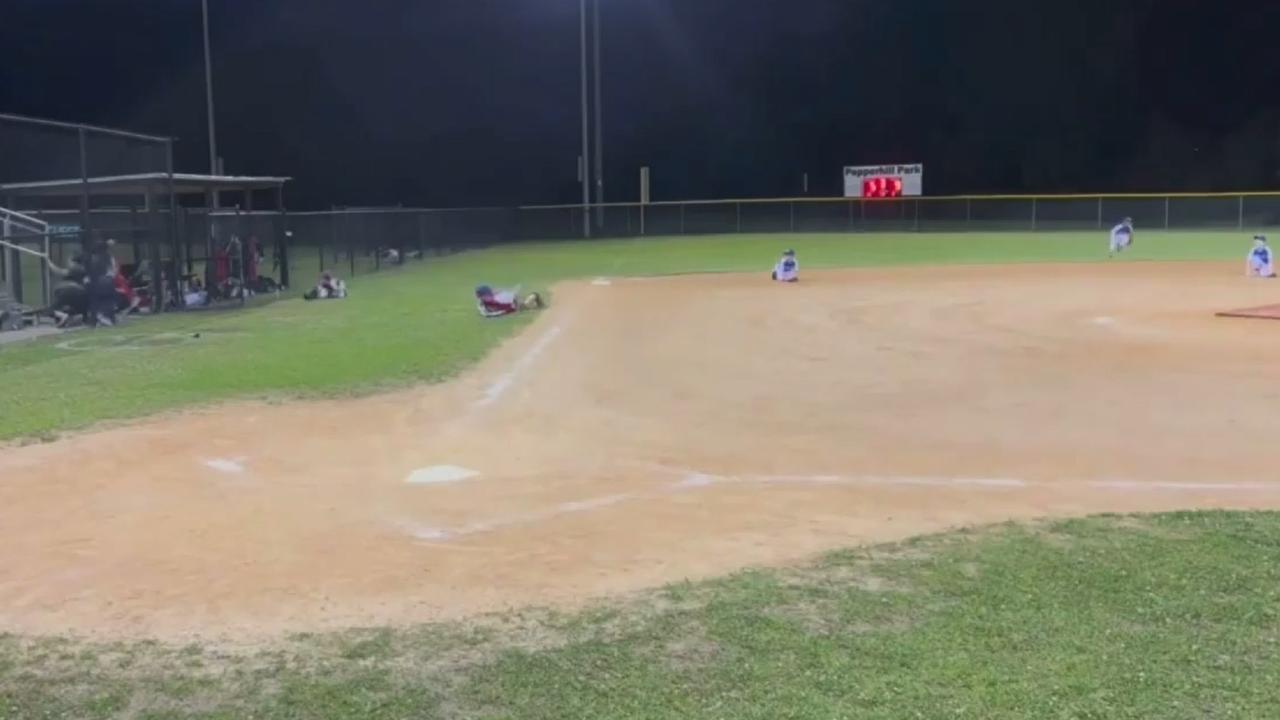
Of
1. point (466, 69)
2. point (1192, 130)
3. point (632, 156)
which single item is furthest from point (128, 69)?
point (1192, 130)

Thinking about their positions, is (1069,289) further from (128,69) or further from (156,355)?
(128,69)

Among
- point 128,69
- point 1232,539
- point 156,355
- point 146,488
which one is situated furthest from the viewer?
point 128,69

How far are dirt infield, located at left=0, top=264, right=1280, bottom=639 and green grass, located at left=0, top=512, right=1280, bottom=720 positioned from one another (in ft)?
A: 1.28

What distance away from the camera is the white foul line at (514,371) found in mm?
10859

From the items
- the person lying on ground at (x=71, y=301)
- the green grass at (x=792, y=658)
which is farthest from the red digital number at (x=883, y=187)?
the green grass at (x=792, y=658)

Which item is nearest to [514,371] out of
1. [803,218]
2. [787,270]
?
[787,270]

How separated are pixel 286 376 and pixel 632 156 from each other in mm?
43552

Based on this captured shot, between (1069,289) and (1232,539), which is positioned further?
(1069,289)

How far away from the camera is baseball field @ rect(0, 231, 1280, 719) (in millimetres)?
4203

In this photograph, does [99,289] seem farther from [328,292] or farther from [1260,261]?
[1260,261]

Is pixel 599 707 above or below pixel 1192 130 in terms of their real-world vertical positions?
below

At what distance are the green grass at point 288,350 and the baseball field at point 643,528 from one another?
10 centimetres

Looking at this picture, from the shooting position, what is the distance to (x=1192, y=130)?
1900 inches

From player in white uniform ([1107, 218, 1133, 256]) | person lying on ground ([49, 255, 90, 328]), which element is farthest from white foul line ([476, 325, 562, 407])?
player in white uniform ([1107, 218, 1133, 256])
